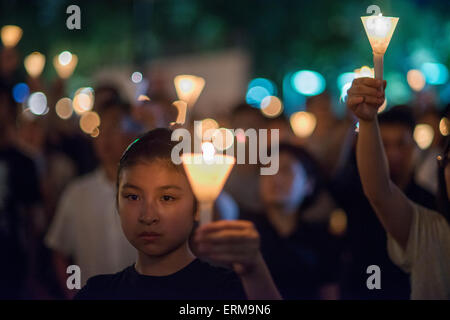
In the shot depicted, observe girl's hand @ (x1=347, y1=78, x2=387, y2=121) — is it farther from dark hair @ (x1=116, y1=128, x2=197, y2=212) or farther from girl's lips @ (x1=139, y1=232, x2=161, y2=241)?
girl's lips @ (x1=139, y1=232, x2=161, y2=241)

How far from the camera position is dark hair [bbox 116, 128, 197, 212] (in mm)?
2179

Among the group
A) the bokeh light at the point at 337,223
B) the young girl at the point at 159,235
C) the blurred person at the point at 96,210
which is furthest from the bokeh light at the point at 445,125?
the bokeh light at the point at 337,223

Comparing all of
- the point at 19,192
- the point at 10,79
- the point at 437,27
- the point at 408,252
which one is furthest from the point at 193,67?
the point at 408,252

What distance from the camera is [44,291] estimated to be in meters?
4.50

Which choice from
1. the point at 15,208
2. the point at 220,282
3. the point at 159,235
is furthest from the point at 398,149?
the point at 15,208

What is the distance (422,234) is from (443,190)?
6.8 inches

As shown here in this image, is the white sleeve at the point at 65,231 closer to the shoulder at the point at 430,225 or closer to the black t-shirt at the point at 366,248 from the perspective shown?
the black t-shirt at the point at 366,248

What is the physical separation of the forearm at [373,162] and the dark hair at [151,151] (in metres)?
0.60

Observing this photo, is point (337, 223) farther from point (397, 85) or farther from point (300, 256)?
point (397, 85)

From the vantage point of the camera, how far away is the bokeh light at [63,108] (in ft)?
21.3

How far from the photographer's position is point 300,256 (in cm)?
371

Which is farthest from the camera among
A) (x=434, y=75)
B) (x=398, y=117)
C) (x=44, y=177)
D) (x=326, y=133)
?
(x=434, y=75)

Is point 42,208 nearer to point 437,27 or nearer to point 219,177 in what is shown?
point 219,177
